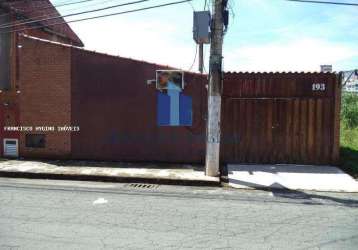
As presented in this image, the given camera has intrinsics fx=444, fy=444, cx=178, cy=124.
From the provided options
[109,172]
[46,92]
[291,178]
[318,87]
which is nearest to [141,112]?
[109,172]

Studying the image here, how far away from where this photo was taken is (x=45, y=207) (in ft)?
24.9

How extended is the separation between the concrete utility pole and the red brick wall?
467 cm

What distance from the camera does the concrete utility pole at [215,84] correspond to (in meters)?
10.7

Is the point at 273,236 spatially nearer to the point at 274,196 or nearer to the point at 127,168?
the point at 274,196

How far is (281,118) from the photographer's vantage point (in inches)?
492

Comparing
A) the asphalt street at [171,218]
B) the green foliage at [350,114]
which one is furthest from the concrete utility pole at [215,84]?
the green foliage at [350,114]

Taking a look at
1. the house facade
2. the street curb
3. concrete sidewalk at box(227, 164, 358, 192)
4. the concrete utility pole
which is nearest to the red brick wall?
the house facade

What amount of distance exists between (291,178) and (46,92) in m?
7.54

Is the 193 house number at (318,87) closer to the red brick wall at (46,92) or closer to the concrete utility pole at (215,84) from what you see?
the concrete utility pole at (215,84)

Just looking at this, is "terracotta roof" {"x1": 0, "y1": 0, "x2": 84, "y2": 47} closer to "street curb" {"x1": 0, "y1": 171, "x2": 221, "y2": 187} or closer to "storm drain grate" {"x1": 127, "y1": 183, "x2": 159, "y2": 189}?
"street curb" {"x1": 0, "y1": 171, "x2": 221, "y2": 187}

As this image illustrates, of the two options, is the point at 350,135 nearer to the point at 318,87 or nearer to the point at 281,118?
the point at 318,87

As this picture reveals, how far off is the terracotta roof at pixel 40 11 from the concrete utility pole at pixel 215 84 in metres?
7.92

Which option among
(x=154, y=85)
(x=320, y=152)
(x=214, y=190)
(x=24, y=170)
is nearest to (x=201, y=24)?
(x=154, y=85)

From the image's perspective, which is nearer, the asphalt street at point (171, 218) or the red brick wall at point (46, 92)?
the asphalt street at point (171, 218)
